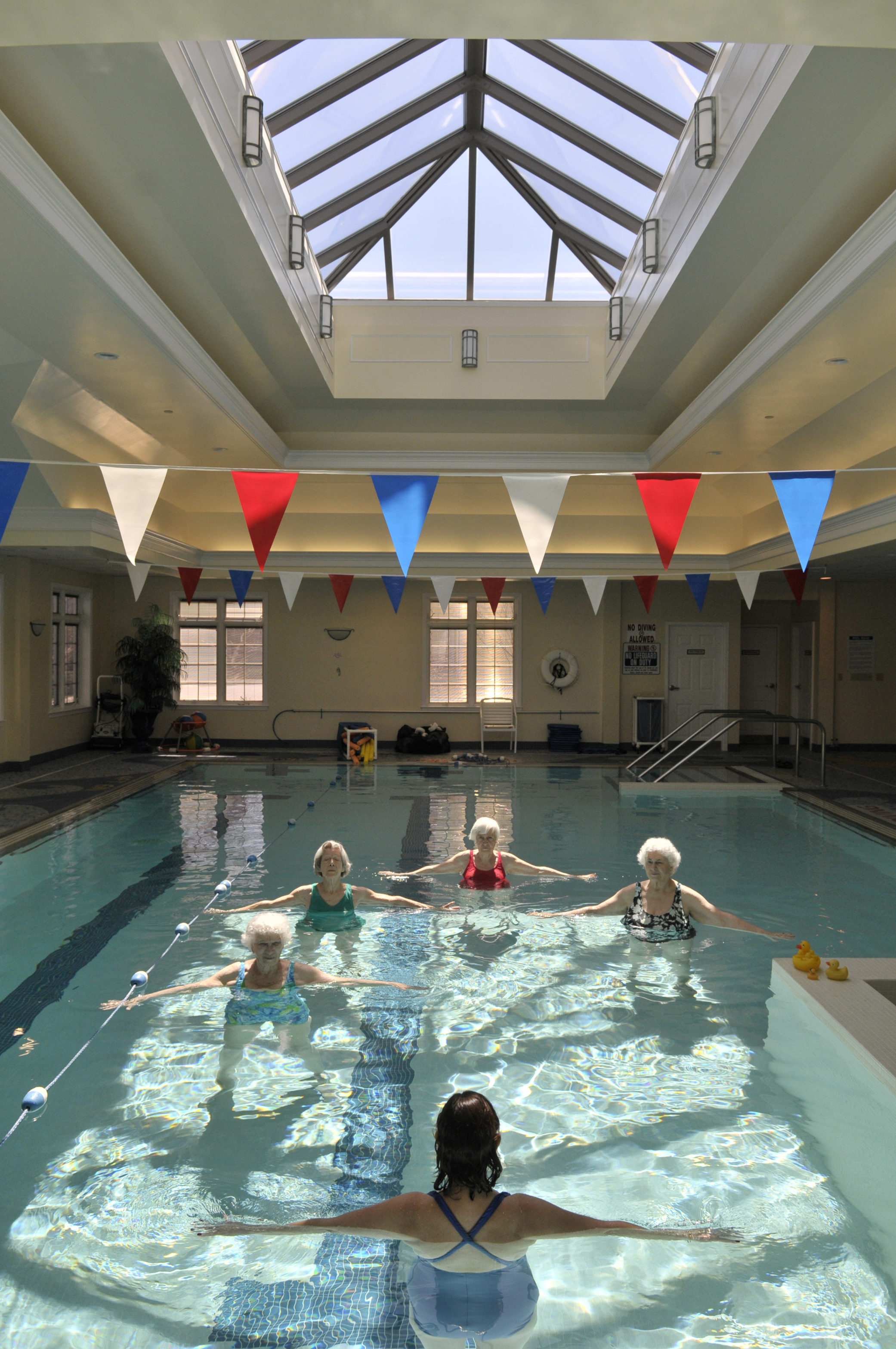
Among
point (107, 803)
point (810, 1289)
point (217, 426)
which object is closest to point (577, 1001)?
point (810, 1289)

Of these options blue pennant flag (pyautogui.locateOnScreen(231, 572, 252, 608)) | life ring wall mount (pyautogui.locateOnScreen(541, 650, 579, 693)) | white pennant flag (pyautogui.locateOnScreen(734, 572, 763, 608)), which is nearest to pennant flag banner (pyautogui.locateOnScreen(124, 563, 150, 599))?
blue pennant flag (pyautogui.locateOnScreen(231, 572, 252, 608))

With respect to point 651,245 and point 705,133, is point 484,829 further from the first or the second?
point 651,245

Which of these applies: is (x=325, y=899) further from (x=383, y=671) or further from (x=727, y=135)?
(x=383, y=671)

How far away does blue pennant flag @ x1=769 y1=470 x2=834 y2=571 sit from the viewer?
5.70m

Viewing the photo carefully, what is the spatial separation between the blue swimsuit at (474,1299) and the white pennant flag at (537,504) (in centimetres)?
400

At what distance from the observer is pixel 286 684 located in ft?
53.7

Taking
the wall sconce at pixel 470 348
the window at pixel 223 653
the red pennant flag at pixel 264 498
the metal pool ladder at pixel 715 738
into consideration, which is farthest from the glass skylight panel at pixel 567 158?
the window at pixel 223 653

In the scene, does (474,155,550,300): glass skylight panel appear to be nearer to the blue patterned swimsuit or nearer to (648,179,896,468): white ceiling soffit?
(648,179,896,468): white ceiling soffit

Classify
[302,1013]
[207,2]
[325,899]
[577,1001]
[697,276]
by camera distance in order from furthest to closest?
1. [697,276]
2. [325,899]
3. [577,1001]
4. [302,1013]
5. [207,2]

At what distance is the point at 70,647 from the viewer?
47.3 feet

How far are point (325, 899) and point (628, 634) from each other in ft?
37.8

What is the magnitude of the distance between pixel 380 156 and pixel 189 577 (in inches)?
207

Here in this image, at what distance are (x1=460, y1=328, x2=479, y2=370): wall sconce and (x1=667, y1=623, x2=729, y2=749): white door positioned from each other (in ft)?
20.9

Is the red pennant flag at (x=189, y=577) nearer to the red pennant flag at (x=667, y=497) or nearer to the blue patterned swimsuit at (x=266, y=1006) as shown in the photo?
the red pennant flag at (x=667, y=497)
